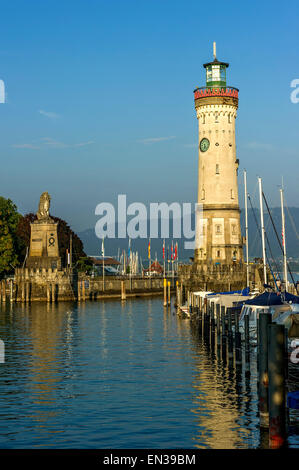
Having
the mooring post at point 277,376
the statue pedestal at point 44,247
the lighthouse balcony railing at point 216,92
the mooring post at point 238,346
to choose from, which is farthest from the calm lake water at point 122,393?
the lighthouse balcony railing at point 216,92

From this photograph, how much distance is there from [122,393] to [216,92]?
219ft

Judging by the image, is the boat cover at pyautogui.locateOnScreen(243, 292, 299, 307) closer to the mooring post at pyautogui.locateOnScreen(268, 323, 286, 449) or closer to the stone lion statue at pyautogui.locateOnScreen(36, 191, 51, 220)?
the mooring post at pyautogui.locateOnScreen(268, 323, 286, 449)

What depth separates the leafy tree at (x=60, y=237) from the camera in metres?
115

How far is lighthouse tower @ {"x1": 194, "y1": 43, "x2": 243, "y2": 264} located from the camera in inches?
3634

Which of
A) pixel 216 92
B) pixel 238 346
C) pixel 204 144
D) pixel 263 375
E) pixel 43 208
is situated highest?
pixel 216 92

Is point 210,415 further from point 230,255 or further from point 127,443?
point 230,255

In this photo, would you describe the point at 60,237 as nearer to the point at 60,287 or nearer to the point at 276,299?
the point at 60,287

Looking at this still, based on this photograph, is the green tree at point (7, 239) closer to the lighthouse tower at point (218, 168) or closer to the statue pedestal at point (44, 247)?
the statue pedestal at point (44, 247)

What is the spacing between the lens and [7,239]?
104750mm

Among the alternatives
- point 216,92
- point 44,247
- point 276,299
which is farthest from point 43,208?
point 276,299

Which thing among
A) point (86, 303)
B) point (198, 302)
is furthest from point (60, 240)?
point (198, 302)

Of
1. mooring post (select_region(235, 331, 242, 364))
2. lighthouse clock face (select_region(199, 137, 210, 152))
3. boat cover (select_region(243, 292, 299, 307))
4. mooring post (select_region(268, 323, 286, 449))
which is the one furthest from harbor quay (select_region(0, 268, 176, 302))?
mooring post (select_region(268, 323, 286, 449))

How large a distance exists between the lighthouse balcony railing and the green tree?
119ft
